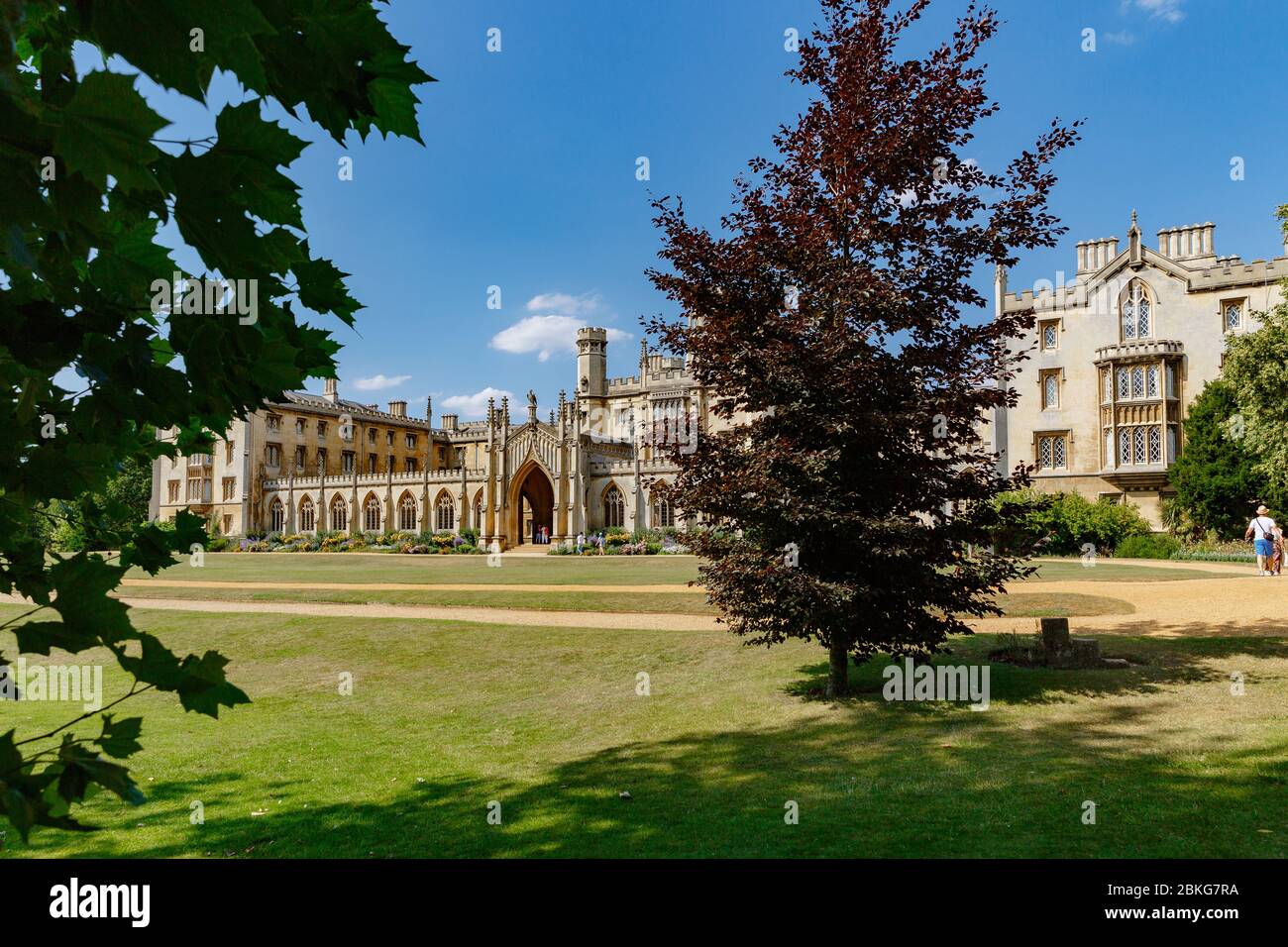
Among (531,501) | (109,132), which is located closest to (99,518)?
(109,132)

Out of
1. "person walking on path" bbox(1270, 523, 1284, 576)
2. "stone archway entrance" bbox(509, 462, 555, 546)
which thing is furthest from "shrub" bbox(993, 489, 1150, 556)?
"stone archway entrance" bbox(509, 462, 555, 546)

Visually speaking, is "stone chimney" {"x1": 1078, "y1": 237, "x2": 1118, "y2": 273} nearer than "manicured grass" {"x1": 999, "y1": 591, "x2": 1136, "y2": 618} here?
No

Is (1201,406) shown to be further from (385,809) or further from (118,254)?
(118,254)

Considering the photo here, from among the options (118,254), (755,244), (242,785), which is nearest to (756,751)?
(242,785)

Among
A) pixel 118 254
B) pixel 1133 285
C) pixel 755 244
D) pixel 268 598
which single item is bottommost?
pixel 268 598

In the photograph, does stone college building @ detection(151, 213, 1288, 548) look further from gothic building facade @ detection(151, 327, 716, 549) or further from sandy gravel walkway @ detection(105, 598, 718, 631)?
sandy gravel walkway @ detection(105, 598, 718, 631)

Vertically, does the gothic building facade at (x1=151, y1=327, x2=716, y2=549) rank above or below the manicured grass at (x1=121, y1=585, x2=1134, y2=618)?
above

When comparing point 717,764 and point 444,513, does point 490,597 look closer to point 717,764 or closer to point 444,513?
point 717,764

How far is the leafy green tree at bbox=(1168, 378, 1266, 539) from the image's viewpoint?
32438 mm

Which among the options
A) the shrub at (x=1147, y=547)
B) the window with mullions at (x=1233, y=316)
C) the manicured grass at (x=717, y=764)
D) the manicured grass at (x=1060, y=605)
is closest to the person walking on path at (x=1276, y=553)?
the manicured grass at (x=1060, y=605)

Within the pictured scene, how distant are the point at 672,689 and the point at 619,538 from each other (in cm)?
3278

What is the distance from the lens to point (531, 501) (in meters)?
56.0

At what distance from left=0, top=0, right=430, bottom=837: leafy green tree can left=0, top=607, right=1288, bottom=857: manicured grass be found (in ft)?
13.8
